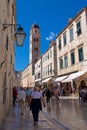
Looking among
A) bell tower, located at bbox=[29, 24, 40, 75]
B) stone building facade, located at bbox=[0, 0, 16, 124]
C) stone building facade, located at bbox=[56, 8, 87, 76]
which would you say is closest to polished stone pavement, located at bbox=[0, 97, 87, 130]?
stone building facade, located at bbox=[0, 0, 16, 124]

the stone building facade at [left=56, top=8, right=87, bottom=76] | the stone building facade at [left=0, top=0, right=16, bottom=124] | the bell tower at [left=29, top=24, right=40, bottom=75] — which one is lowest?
the stone building facade at [left=0, top=0, right=16, bottom=124]

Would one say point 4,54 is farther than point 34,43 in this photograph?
No

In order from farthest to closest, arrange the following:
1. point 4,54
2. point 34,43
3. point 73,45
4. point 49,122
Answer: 1. point 34,43
2. point 73,45
3. point 4,54
4. point 49,122

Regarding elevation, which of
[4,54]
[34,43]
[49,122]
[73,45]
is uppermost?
[34,43]

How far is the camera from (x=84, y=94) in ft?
67.7

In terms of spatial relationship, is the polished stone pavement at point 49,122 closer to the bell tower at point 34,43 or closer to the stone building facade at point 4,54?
the stone building facade at point 4,54

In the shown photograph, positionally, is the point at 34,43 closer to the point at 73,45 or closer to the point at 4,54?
the point at 73,45

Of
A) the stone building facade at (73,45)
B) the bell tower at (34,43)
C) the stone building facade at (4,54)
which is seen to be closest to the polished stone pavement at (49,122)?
the stone building facade at (4,54)

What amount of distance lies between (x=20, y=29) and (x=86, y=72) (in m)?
16.8

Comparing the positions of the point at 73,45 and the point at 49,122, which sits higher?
the point at 73,45

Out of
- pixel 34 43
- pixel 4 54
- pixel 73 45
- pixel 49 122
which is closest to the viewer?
pixel 49 122

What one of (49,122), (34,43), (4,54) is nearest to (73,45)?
(4,54)

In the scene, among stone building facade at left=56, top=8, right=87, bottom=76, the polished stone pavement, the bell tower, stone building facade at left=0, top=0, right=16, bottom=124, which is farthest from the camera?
the bell tower

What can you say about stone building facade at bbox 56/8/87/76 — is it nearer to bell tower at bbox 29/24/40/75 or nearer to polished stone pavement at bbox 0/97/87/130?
polished stone pavement at bbox 0/97/87/130
